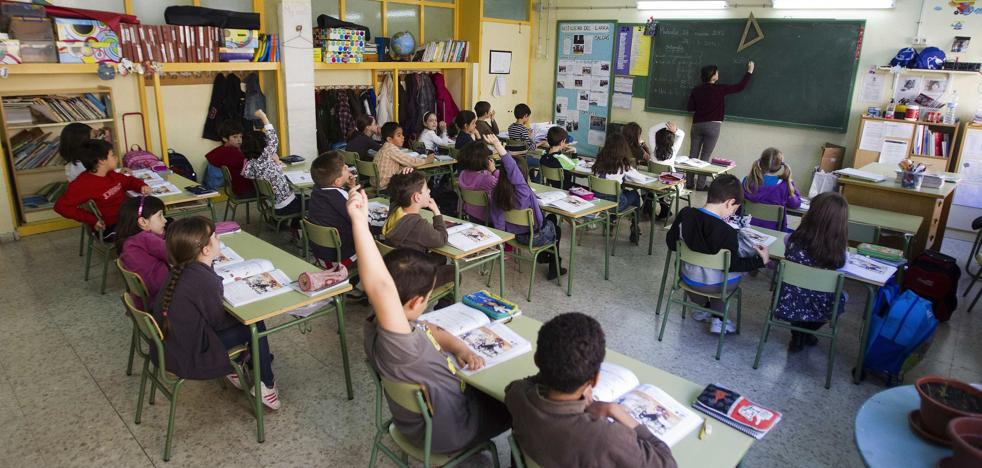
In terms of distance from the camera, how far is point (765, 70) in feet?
26.2

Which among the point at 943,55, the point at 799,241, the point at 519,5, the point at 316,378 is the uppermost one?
the point at 519,5

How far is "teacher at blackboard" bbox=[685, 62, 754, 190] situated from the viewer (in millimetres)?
8180

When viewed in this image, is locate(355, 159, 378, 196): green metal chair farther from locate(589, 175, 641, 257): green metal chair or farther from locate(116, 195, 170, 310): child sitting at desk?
locate(116, 195, 170, 310): child sitting at desk

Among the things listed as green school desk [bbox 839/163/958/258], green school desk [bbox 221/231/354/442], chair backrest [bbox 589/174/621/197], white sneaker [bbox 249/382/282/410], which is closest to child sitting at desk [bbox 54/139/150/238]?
green school desk [bbox 221/231/354/442]

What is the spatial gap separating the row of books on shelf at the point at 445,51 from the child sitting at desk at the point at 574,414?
25.2ft

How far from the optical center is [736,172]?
858 cm

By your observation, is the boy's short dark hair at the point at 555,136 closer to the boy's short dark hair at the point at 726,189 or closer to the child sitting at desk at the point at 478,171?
the child sitting at desk at the point at 478,171

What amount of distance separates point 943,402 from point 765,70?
7.07 meters

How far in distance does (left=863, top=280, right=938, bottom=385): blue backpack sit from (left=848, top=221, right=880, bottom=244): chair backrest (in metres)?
0.87

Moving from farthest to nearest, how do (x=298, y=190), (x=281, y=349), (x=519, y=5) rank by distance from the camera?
(x=519, y=5) < (x=298, y=190) < (x=281, y=349)

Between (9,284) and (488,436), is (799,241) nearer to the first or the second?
(488,436)

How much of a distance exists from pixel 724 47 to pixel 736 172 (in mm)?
1683

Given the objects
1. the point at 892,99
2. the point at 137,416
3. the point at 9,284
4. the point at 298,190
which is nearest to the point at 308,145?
the point at 298,190

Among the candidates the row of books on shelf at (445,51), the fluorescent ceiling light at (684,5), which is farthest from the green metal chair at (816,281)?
the row of books on shelf at (445,51)
